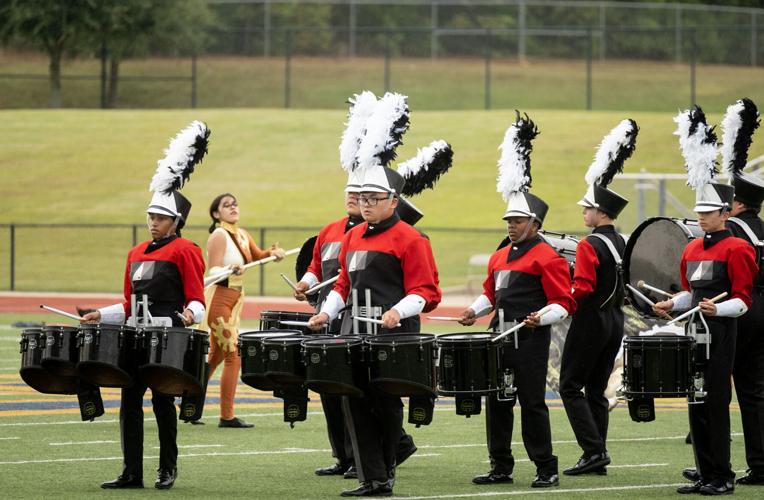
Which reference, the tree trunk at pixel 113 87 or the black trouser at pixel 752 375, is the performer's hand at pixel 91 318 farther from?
the tree trunk at pixel 113 87

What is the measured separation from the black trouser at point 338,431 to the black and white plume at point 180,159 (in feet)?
5.77

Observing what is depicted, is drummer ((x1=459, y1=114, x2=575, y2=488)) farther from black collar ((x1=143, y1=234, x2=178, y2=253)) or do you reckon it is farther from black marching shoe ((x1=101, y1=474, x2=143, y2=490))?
black marching shoe ((x1=101, y1=474, x2=143, y2=490))

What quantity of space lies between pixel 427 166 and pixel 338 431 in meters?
2.30

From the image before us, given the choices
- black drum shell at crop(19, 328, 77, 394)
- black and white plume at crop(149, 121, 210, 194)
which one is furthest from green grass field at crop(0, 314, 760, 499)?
black and white plume at crop(149, 121, 210, 194)

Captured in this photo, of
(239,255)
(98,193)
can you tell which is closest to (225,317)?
(239,255)

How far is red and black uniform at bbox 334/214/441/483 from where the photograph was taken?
29.4 feet

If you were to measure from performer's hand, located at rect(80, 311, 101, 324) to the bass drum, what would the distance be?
3974 mm

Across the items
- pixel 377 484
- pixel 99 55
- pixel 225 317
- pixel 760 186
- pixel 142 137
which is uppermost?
pixel 99 55

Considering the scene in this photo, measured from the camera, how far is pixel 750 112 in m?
10.2

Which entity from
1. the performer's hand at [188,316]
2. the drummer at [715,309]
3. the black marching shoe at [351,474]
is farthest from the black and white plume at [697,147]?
the performer's hand at [188,316]

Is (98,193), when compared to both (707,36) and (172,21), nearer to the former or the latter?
(172,21)

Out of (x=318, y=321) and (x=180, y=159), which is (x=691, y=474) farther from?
(x=180, y=159)

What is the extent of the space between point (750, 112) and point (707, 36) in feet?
143

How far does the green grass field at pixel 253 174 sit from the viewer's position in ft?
117
